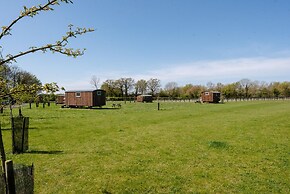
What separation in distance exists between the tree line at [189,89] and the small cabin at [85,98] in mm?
47210

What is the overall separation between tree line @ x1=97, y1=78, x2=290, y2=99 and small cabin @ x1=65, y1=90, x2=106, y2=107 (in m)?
47.2

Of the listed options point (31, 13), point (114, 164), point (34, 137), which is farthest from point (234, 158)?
point (34, 137)

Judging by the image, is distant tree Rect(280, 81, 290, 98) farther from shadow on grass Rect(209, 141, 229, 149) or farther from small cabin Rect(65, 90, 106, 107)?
shadow on grass Rect(209, 141, 229, 149)

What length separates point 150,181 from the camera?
6.31 meters

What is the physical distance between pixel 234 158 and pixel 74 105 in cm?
3713

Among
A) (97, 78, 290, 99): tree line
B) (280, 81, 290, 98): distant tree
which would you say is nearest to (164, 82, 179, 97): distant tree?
(97, 78, 290, 99): tree line

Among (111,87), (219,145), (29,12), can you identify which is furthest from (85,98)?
(111,87)

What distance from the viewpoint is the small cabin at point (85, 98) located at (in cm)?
3919

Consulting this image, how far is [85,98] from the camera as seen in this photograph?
39969 mm

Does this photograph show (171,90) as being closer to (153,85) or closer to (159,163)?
(153,85)

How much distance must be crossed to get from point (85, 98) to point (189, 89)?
278 feet

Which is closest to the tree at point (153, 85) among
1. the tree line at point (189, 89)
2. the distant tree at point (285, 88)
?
the tree line at point (189, 89)

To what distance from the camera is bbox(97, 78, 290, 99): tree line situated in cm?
9650

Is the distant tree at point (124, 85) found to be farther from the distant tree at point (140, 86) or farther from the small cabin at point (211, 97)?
the small cabin at point (211, 97)
